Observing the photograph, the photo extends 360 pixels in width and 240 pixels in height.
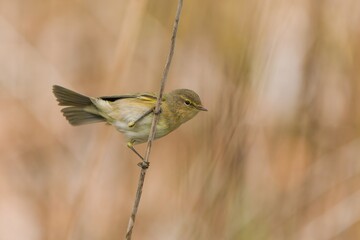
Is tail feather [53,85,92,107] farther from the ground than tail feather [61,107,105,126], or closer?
farther from the ground

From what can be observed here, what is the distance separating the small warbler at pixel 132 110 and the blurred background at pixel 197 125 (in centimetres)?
Answer: 12

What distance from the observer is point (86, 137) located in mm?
5309

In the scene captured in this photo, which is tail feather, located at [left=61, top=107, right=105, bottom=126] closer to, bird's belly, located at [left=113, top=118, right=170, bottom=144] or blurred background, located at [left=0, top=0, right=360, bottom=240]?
blurred background, located at [left=0, top=0, right=360, bottom=240]

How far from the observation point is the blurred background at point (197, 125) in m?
2.51

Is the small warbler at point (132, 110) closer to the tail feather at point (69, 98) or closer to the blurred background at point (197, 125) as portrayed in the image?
the tail feather at point (69, 98)

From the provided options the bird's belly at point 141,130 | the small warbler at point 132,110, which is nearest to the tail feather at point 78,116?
the small warbler at point 132,110

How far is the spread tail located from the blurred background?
0.11 metres

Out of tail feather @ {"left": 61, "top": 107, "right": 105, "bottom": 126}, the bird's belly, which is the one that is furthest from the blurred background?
the bird's belly

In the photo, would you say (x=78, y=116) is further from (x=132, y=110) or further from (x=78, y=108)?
(x=132, y=110)

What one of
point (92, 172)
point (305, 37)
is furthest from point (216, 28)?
point (92, 172)

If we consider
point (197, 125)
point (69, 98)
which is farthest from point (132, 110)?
point (197, 125)

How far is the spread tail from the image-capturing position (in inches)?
131

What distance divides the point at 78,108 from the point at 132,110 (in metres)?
0.38

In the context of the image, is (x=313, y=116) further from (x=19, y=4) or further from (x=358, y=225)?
(x=19, y=4)
